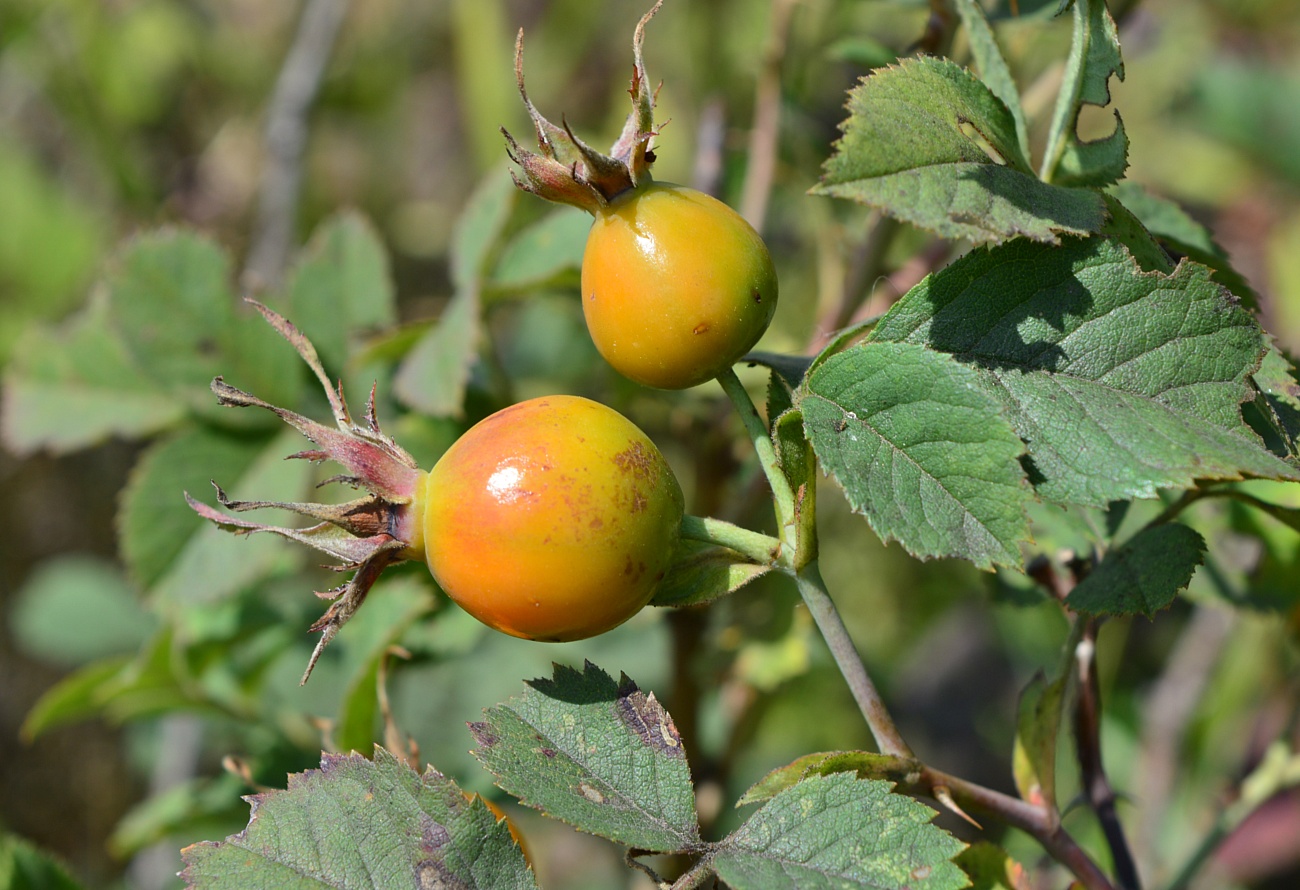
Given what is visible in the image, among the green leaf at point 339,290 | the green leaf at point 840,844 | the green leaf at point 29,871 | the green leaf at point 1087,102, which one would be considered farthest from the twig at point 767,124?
the green leaf at point 29,871

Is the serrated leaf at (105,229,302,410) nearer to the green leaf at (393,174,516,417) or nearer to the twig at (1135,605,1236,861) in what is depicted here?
the green leaf at (393,174,516,417)

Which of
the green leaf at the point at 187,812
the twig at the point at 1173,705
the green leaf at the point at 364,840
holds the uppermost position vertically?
the green leaf at the point at 364,840

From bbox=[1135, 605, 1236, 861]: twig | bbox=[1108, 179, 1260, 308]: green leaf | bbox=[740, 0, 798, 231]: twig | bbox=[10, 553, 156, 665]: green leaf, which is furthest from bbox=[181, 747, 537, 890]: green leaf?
bbox=[1135, 605, 1236, 861]: twig

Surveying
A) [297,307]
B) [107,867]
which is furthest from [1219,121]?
[107,867]

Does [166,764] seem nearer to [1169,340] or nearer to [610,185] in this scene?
[610,185]

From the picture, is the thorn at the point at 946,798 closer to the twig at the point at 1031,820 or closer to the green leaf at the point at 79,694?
the twig at the point at 1031,820

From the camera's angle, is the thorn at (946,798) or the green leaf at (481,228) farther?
the green leaf at (481,228)
